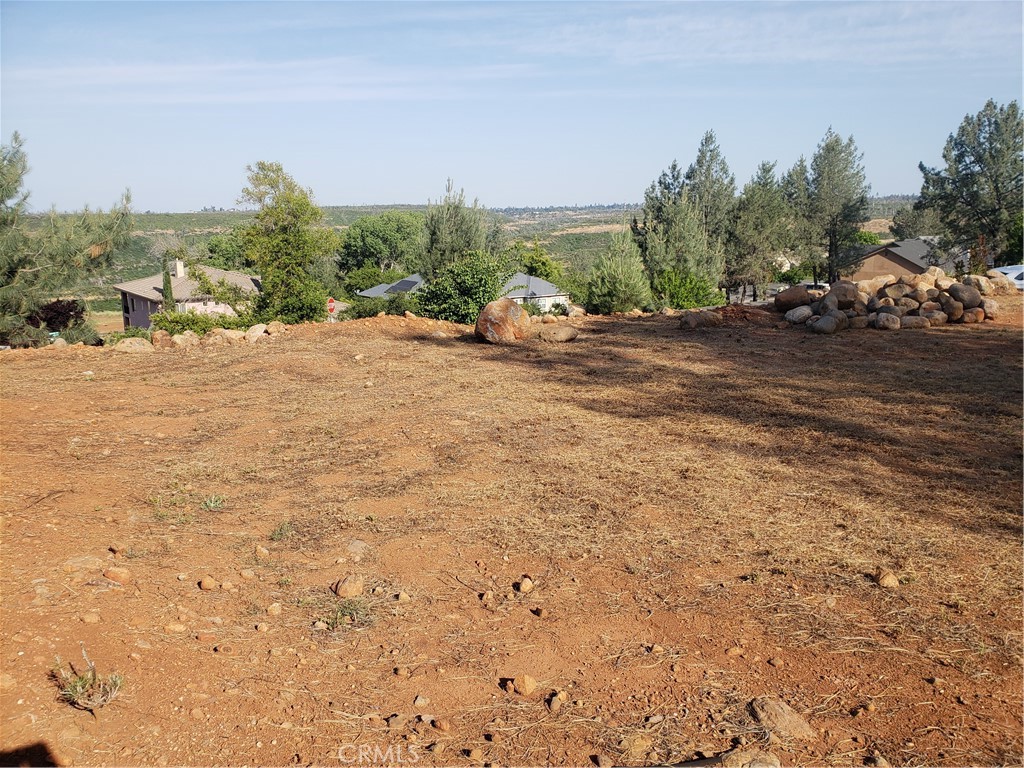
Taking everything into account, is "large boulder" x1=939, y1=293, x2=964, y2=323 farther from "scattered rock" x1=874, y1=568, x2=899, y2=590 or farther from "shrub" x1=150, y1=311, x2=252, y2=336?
"shrub" x1=150, y1=311, x2=252, y2=336

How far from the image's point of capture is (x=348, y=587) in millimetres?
4234

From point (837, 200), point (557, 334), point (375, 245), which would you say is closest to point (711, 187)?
point (837, 200)

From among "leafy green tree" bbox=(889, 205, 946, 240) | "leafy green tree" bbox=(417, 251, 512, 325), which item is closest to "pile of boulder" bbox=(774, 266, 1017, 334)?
"leafy green tree" bbox=(417, 251, 512, 325)

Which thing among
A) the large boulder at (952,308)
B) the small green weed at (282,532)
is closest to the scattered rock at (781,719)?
the small green weed at (282,532)

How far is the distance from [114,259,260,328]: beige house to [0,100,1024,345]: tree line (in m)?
2.99

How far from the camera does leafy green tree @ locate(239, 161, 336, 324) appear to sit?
21.6 meters

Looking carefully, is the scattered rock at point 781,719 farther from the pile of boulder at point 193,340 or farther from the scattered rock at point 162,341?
the scattered rock at point 162,341

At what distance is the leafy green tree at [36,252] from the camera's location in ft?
54.3

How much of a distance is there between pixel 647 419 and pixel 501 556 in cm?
385

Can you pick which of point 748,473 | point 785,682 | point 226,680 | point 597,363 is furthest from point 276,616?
point 597,363

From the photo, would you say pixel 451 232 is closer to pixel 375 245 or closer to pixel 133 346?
pixel 133 346

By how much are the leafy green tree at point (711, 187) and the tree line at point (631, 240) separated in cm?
7

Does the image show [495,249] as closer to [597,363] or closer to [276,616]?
[597,363]

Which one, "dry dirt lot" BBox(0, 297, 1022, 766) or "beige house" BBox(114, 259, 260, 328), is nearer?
"dry dirt lot" BBox(0, 297, 1022, 766)
